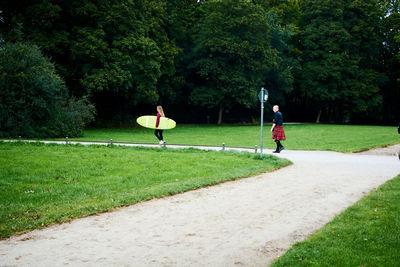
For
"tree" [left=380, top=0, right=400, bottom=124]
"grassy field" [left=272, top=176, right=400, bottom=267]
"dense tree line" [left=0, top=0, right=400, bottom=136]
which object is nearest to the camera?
"grassy field" [left=272, top=176, right=400, bottom=267]

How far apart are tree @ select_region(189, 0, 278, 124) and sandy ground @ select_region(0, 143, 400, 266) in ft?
104

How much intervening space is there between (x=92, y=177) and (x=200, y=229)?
4685mm

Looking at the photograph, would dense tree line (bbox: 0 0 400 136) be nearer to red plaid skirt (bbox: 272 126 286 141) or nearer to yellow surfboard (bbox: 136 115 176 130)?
yellow surfboard (bbox: 136 115 176 130)

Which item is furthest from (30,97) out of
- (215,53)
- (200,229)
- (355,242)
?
(215,53)

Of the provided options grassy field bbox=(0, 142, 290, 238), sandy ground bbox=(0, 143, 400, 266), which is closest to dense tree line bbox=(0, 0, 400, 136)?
grassy field bbox=(0, 142, 290, 238)

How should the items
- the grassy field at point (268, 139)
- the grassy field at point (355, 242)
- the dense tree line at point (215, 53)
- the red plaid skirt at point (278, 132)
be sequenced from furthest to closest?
the dense tree line at point (215, 53)
the grassy field at point (268, 139)
the red plaid skirt at point (278, 132)
the grassy field at point (355, 242)

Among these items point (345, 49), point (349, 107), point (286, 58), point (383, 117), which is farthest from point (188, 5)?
point (383, 117)

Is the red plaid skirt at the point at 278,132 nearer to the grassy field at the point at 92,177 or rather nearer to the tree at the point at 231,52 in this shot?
the grassy field at the point at 92,177

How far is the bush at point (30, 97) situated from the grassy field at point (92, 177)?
6444mm

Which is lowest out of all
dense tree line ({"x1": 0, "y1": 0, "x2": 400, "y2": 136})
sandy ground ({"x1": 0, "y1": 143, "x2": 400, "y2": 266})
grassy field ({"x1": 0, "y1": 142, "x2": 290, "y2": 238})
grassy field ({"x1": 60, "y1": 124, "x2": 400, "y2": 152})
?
sandy ground ({"x1": 0, "y1": 143, "x2": 400, "y2": 266})

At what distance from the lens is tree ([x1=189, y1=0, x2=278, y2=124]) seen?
38.7m

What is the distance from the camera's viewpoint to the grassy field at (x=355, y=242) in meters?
3.85

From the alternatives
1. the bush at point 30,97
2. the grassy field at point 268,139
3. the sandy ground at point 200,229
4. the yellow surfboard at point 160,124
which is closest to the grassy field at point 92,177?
the sandy ground at point 200,229

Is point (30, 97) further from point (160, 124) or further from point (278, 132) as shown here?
point (278, 132)
